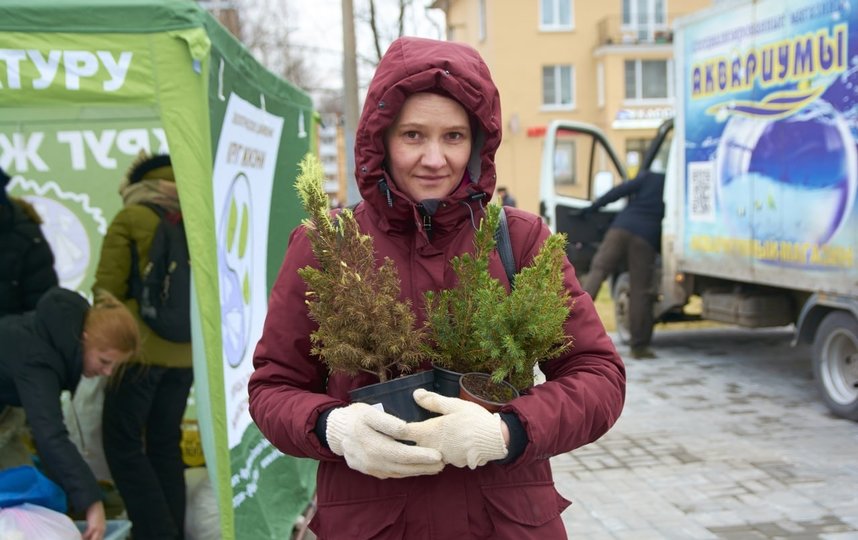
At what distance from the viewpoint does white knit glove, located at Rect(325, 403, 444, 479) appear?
1584 mm

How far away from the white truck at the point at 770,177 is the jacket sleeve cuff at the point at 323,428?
5227 millimetres

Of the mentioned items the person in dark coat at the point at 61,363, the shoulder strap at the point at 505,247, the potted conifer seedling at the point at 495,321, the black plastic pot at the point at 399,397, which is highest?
the shoulder strap at the point at 505,247

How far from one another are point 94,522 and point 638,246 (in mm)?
6609

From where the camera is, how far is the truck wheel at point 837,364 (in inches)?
249

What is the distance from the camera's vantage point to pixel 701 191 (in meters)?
7.90

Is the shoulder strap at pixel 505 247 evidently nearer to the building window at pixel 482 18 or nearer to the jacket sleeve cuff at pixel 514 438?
the jacket sleeve cuff at pixel 514 438

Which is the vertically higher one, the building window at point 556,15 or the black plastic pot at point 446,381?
the building window at point 556,15

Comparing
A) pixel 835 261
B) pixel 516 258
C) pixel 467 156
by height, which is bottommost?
pixel 835 261

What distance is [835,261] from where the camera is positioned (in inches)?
238

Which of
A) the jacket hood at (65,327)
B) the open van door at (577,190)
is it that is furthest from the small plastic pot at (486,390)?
the open van door at (577,190)

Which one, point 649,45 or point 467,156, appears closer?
point 467,156

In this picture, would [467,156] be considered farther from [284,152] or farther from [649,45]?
[649,45]

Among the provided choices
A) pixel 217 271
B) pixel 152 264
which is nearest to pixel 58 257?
pixel 152 264

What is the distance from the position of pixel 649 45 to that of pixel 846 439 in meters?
28.3
